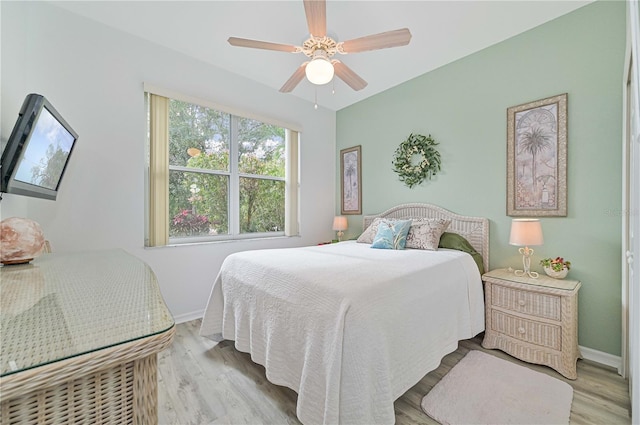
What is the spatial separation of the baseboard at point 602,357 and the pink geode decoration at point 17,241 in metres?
3.81

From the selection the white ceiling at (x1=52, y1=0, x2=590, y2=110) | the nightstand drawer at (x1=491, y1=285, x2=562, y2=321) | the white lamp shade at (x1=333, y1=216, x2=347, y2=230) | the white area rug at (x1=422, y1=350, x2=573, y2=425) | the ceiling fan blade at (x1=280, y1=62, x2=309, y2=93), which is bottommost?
the white area rug at (x1=422, y1=350, x2=573, y2=425)

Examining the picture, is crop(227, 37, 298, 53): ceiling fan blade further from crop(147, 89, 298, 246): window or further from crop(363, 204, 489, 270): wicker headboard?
crop(363, 204, 489, 270): wicker headboard

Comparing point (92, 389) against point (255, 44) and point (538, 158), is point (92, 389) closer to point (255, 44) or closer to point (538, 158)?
point (255, 44)

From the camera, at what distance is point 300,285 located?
1.59 metres

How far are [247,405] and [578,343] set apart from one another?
2.70 m

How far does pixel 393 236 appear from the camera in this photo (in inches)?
110

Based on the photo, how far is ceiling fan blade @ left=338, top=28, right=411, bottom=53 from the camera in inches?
73.2

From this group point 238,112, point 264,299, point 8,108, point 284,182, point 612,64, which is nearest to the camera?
point 264,299

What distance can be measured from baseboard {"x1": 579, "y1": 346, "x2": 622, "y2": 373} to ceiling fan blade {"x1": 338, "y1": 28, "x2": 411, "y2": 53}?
2.87 metres

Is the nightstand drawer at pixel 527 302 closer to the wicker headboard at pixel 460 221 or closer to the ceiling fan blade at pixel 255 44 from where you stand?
the wicker headboard at pixel 460 221

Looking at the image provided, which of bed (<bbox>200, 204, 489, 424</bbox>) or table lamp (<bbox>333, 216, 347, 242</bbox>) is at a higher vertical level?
table lamp (<bbox>333, 216, 347, 242</bbox>)

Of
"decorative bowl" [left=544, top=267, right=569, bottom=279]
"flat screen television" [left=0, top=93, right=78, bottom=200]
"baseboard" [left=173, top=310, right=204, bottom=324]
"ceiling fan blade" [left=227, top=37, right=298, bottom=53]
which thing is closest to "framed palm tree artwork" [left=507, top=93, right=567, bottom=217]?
"decorative bowl" [left=544, top=267, right=569, bottom=279]

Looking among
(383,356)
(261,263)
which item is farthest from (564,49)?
(261,263)

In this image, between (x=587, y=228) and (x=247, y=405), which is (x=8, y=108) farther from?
(x=587, y=228)
